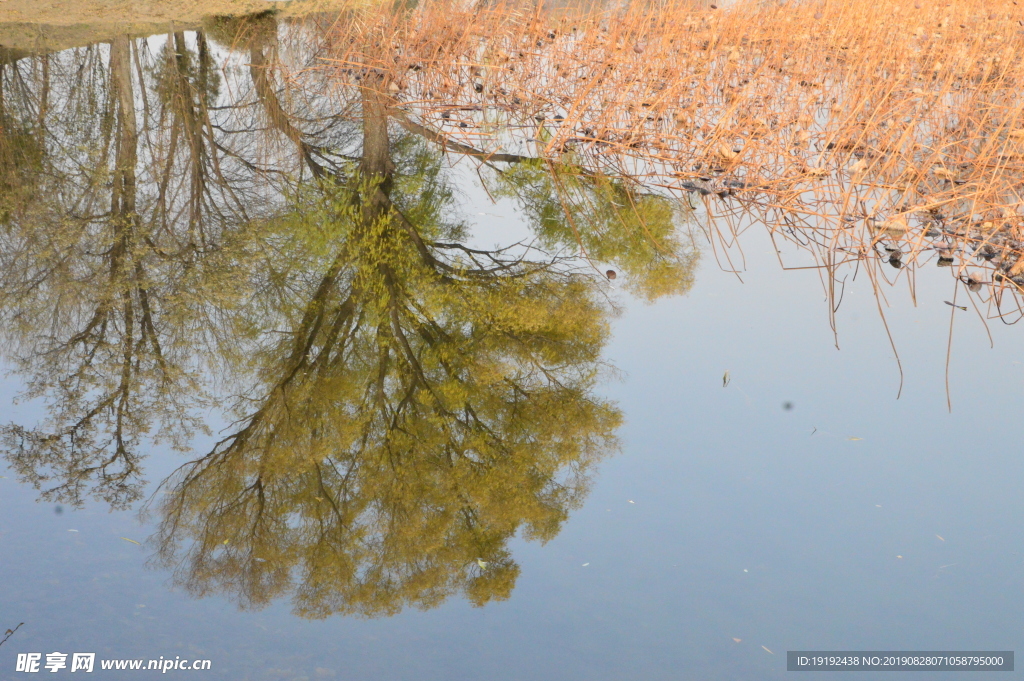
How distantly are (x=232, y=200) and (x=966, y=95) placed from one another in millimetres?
5796

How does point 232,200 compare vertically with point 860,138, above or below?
below

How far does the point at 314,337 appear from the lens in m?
4.14

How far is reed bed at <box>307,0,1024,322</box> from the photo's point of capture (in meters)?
4.78

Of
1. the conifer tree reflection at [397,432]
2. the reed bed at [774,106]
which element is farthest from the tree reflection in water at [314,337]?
the reed bed at [774,106]

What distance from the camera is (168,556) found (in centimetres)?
289

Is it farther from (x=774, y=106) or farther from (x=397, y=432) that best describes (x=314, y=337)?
(x=774, y=106)

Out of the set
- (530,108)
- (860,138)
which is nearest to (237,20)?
(530,108)

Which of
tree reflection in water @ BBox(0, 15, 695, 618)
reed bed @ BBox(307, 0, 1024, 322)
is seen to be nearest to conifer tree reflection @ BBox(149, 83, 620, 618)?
tree reflection in water @ BBox(0, 15, 695, 618)

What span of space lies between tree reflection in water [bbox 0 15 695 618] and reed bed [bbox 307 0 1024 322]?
529 millimetres

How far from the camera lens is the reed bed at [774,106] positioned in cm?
478

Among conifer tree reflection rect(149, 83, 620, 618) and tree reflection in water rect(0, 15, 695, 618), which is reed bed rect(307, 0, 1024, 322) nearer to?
tree reflection in water rect(0, 15, 695, 618)

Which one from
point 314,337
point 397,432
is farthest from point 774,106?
point 397,432

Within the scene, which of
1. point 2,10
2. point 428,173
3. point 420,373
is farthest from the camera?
point 2,10

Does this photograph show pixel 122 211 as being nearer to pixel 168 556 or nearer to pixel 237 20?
pixel 168 556
